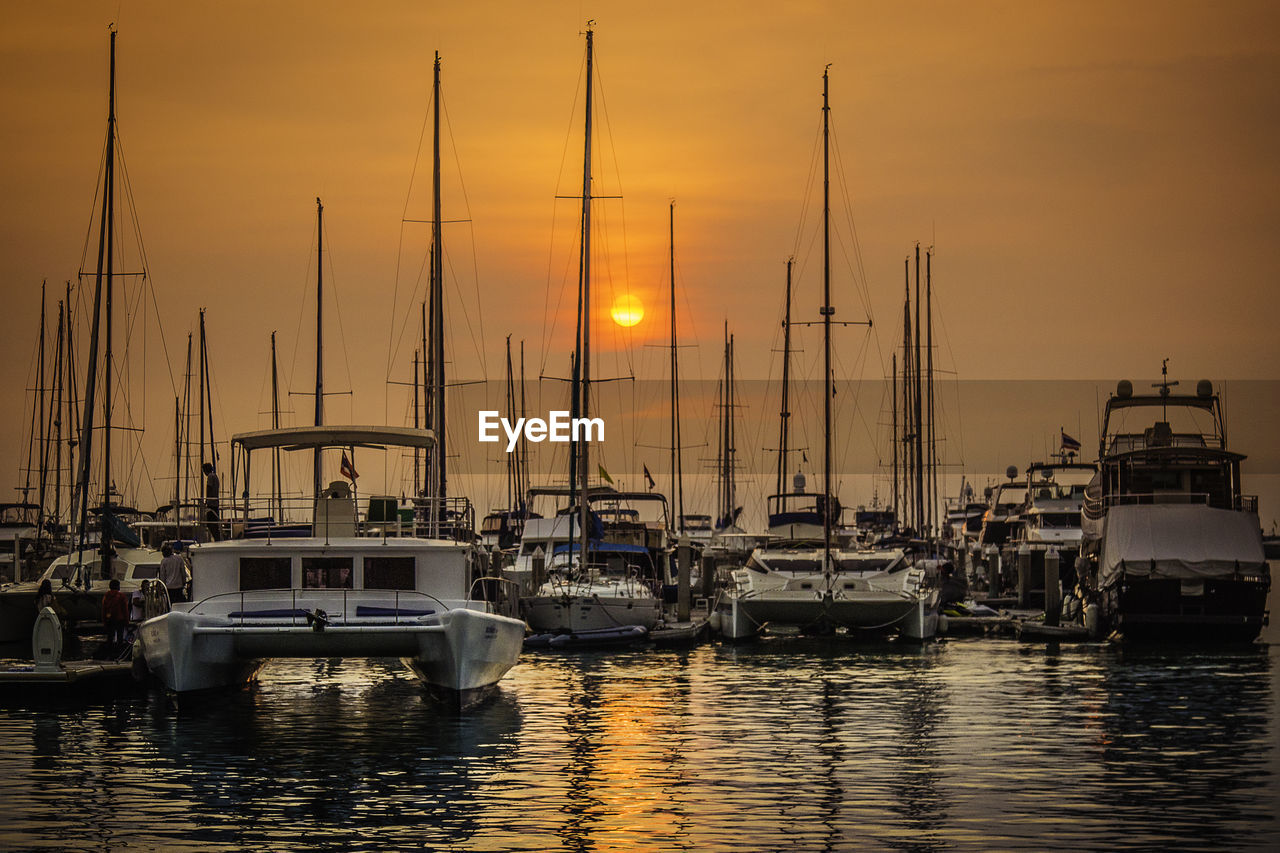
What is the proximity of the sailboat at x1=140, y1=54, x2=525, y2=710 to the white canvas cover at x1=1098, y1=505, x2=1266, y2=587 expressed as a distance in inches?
724

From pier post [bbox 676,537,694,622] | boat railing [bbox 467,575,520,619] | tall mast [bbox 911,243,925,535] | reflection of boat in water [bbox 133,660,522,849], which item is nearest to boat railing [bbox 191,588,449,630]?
reflection of boat in water [bbox 133,660,522,849]

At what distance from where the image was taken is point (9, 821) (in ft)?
59.2

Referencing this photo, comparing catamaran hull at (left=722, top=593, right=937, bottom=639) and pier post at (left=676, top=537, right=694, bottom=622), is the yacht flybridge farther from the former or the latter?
pier post at (left=676, top=537, right=694, bottom=622)

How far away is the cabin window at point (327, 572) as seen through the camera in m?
27.1

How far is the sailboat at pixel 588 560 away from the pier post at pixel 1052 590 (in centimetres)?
1091

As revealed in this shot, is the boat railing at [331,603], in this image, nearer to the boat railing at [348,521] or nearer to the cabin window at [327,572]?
Result: the cabin window at [327,572]

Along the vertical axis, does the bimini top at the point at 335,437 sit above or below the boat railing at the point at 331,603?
above

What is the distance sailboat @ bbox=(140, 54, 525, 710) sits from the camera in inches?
1000

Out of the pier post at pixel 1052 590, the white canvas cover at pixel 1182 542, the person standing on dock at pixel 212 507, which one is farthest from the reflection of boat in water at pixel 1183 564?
the person standing on dock at pixel 212 507

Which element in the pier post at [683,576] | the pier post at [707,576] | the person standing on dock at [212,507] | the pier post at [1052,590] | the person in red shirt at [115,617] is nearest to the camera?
the person standing on dock at [212,507]

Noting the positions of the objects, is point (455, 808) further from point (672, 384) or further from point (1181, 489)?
point (672, 384)

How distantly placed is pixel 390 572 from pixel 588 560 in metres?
18.2

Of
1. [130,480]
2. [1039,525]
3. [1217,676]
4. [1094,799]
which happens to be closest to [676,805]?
[1094,799]

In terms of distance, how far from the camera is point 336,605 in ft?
87.1
